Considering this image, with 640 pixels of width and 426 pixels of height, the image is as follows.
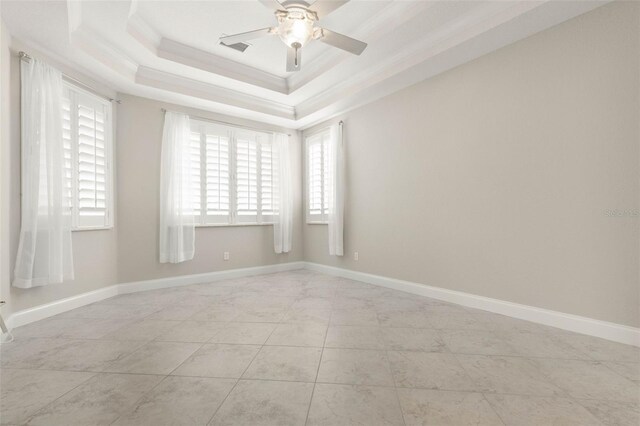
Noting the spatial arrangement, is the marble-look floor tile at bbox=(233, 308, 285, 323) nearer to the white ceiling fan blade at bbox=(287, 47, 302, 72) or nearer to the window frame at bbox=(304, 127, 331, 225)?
the window frame at bbox=(304, 127, 331, 225)

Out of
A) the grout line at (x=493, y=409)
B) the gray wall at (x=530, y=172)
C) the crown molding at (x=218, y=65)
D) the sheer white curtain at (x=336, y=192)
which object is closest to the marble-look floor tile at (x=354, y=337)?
the grout line at (x=493, y=409)

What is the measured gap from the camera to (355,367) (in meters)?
1.82

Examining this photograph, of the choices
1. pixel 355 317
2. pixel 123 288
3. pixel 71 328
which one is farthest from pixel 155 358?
pixel 123 288

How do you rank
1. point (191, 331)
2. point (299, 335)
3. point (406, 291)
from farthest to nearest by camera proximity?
point (406, 291) → point (191, 331) → point (299, 335)

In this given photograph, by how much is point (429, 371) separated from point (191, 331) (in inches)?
74.4

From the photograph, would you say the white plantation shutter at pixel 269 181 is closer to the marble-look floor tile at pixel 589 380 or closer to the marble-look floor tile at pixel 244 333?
the marble-look floor tile at pixel 244 333

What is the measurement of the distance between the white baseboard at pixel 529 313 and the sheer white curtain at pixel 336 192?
859 millimetres

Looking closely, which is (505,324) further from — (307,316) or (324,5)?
(324,5)

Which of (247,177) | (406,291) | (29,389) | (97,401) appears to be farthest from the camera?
(247,177)

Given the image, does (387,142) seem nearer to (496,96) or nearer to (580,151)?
(496,96)

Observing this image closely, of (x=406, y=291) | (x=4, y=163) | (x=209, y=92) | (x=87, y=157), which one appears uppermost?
(x=209, y=92)

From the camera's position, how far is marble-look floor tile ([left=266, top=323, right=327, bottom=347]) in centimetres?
220

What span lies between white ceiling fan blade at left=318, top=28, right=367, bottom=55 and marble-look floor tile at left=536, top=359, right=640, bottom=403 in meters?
2.75

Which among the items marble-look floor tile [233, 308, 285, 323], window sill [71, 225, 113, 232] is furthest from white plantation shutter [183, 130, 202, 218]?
marble-look floor tile [233, 308, 285, 323]
